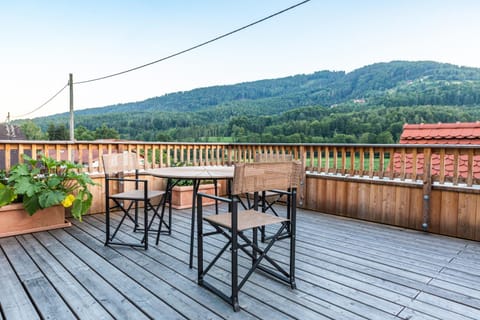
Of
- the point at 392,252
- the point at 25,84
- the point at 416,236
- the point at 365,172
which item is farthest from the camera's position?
the point at 25,84

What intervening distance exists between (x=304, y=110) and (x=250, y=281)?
6.61m

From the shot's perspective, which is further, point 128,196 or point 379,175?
point 379,175

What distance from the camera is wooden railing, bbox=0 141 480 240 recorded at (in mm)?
3523

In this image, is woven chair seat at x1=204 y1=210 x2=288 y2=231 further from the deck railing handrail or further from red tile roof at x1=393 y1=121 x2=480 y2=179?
red tile roof at x1=393 y1=121 x2=480 y2=179

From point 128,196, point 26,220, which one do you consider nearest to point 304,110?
point 128,196

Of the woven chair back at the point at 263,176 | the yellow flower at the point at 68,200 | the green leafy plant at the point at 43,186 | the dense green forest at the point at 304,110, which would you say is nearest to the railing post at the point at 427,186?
the dense green forest at the point at 304,110

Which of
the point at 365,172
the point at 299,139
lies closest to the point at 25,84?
the point at 299,139

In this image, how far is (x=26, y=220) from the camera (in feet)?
11.6

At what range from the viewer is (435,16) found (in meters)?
7.98

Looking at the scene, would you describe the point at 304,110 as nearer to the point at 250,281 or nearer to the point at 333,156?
the point at 333,156

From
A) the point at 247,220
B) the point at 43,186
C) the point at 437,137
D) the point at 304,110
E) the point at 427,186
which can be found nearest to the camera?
the point at 247,220

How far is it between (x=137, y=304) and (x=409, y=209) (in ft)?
11.3

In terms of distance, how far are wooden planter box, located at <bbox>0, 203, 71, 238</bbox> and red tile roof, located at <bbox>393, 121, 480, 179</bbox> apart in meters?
4.45

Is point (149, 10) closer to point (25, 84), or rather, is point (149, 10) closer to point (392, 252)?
point (25, 84)
